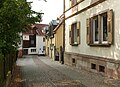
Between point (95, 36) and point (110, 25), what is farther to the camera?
point (95, 36)

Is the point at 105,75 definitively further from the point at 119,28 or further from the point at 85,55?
the point at 85,55

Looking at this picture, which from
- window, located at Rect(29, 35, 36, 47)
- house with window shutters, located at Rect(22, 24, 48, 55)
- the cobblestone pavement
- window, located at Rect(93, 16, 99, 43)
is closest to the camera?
the cobblestone pavement

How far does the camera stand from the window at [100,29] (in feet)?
56.0

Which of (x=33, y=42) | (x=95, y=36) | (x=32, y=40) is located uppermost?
(x=32, y=40)

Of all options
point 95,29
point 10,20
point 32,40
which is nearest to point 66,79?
point 10,20

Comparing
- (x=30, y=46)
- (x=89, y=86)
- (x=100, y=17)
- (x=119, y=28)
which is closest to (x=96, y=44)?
(x=100, y=17)

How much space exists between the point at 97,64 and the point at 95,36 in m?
2.30

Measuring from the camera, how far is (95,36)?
20891 mm

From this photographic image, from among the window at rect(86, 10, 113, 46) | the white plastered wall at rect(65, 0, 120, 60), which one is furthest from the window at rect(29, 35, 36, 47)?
the window at rect(86, 10, 113, 46)

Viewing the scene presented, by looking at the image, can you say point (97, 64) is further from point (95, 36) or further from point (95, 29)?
point (95, 29)

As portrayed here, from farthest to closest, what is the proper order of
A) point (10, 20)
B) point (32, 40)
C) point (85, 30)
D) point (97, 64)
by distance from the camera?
point (32, 40) < point (85, 30) < point (97, 64) < point (10, 20)

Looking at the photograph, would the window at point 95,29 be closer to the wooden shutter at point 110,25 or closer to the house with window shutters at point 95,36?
the house with window shutters at point 95,36

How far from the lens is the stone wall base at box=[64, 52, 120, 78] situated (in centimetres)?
1632

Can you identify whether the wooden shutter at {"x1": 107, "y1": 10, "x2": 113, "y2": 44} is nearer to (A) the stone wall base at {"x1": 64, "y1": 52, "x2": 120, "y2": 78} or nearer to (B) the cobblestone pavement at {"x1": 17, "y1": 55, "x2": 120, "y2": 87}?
(A) the stone wall base at {"x1": 64, "y1": 52, "x2": 120, "y2": 78}
